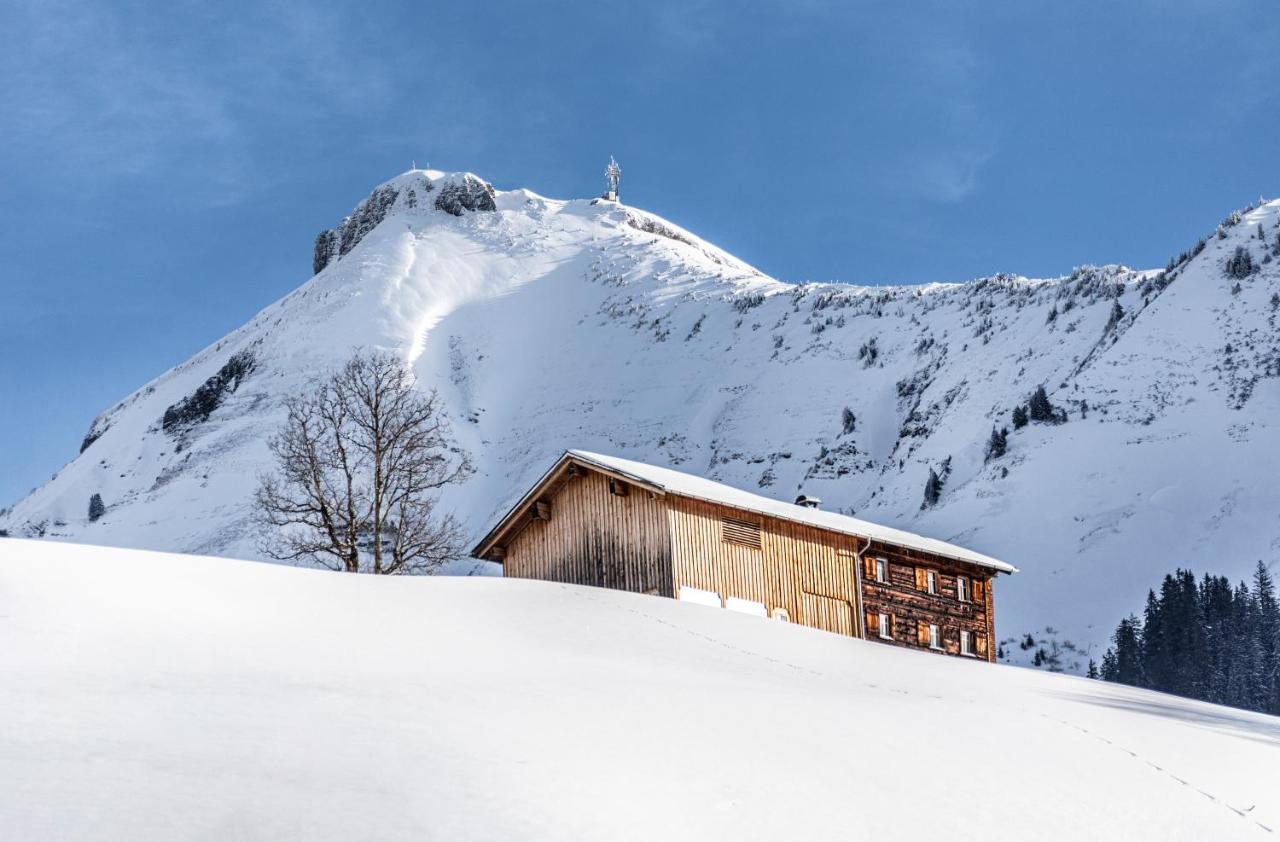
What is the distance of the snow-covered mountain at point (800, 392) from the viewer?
76.1 metres

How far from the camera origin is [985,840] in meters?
12.6

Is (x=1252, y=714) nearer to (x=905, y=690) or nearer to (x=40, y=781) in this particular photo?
(x=905, y=690)

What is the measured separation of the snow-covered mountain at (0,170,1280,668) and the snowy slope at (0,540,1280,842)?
4517 cm

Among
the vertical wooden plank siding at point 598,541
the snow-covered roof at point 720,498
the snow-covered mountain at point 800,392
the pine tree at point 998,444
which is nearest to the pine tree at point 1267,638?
the snow-covered mountain at point 800,392

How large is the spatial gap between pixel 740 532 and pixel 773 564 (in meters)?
1.29

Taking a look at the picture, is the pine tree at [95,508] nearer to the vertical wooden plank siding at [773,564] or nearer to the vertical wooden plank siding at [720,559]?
the vertical wooden plank siding at [720,559]

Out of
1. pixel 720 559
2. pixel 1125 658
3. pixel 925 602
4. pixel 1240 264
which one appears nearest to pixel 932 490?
pixel 1125 658

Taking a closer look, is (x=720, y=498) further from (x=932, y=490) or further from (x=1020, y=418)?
(x=1020, y=418)

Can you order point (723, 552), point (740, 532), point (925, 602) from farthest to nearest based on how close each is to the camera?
1. point (925, 602)
2. point (740, 532)
3. point (723, 552)

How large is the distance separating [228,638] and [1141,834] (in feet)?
37.6

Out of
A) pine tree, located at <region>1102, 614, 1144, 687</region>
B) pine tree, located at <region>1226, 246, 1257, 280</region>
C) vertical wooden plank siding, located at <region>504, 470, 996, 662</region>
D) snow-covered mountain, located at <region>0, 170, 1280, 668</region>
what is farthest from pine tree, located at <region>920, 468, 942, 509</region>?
vertical wooden plank siding, located at <region>504, 470, 996, 662</region>

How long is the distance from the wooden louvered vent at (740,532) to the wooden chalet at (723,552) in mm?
30

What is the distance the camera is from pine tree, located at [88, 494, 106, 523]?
111 metres

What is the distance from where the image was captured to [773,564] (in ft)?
106
